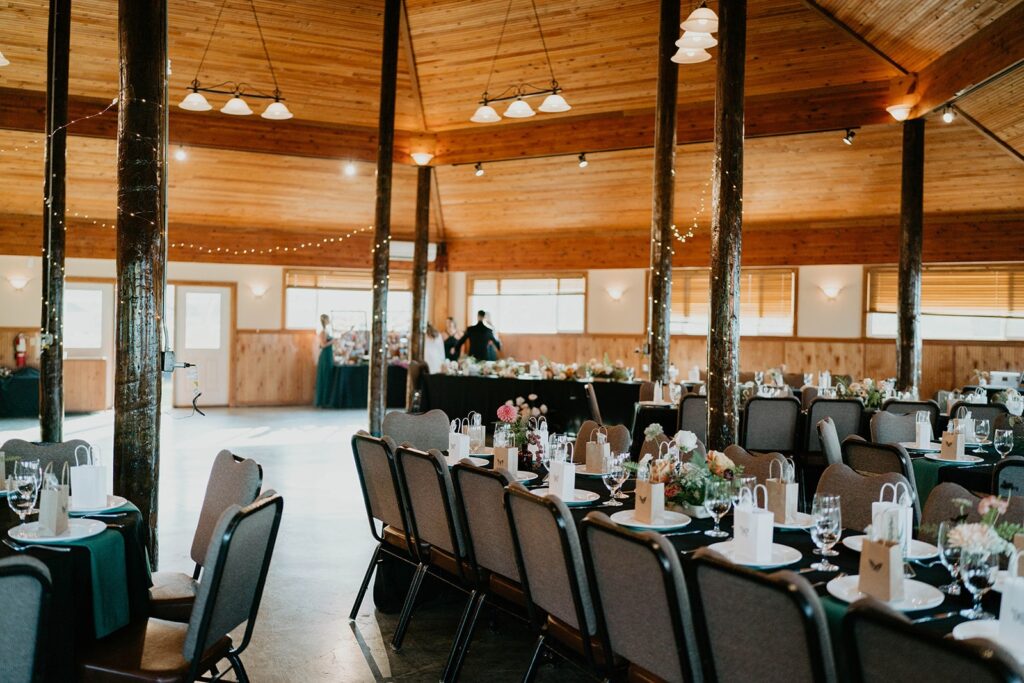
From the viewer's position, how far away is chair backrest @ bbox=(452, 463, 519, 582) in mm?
3400

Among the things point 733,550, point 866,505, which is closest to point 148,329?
point 733,550

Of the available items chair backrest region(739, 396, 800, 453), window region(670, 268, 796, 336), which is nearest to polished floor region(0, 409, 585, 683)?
chair backrest region(739, 396, 800, 453)

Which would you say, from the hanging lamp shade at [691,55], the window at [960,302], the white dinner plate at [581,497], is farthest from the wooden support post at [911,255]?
the white dinner plate at [581,497]

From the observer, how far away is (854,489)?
3.77 m

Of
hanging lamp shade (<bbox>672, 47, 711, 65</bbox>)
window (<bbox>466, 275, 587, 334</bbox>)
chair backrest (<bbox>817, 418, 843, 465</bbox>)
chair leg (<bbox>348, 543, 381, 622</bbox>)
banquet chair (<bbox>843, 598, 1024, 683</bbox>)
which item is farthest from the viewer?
window (<bbox>466, 275, 587, 334</bbox>)

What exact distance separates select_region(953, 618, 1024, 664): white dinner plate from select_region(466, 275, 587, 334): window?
1344 centimetres

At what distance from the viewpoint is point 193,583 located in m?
3.69

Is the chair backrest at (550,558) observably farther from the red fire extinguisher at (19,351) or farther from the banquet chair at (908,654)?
the red fire extinguisher at (19,351)

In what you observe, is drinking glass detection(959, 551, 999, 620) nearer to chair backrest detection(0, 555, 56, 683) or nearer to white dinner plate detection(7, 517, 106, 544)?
chair backrest detection(0, 555, 56, 683)

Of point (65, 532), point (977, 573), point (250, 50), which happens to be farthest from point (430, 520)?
point (250, 50)

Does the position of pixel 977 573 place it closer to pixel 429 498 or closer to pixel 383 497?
pixel 429 498

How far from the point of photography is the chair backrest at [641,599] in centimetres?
241

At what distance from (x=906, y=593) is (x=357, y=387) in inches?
540

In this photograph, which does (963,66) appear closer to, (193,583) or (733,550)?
(733,550)
